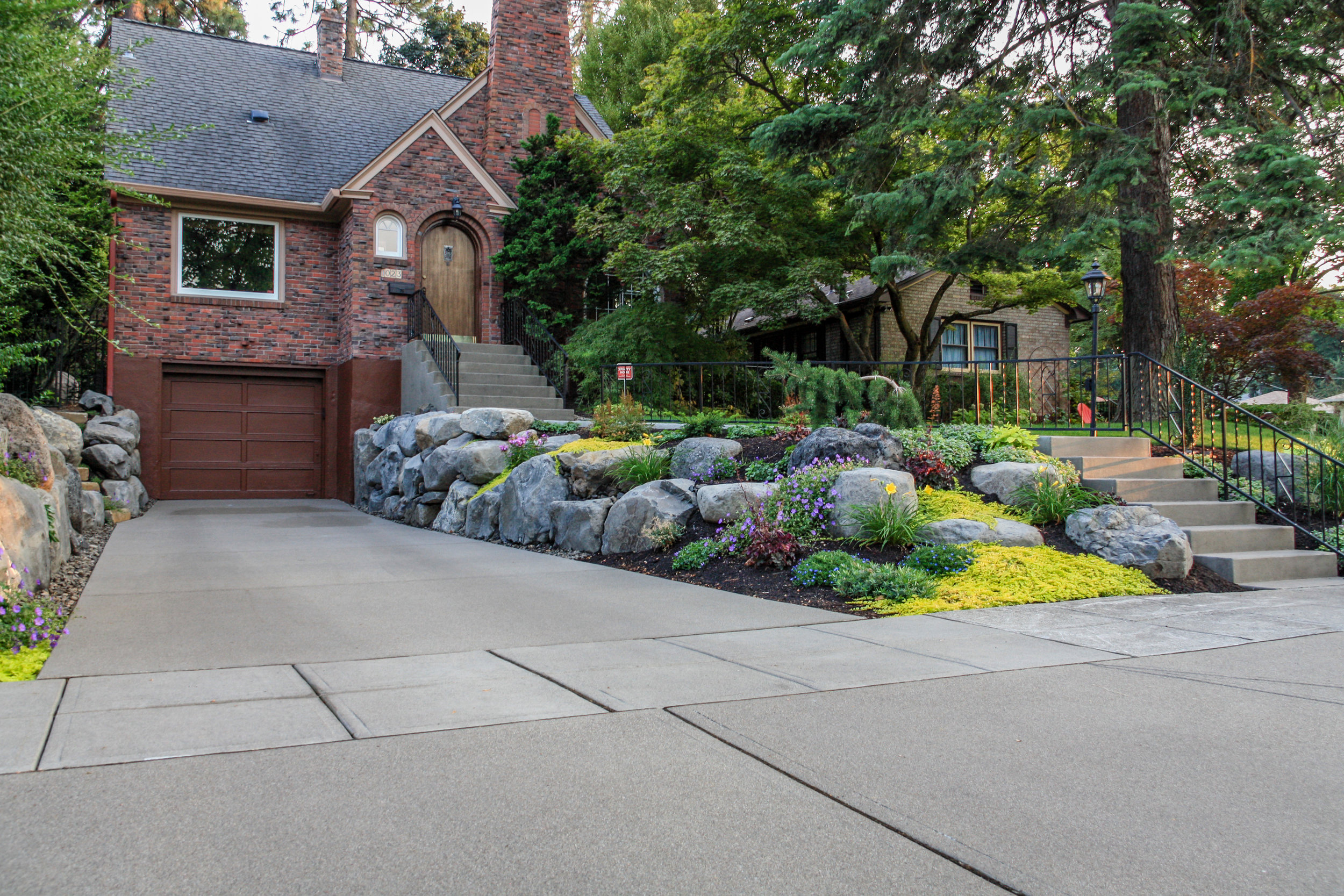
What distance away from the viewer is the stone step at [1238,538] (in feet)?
25.9

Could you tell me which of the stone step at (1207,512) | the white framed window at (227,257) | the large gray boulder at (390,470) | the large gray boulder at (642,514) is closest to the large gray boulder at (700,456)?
the large gray boulder at (642,514)

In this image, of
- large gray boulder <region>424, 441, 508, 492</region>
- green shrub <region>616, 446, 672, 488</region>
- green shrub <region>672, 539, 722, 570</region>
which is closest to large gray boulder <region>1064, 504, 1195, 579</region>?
green shrub <region>672, 539, 722, 570</region>

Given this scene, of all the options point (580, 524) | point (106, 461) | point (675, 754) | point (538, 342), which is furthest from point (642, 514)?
point (106, 461)

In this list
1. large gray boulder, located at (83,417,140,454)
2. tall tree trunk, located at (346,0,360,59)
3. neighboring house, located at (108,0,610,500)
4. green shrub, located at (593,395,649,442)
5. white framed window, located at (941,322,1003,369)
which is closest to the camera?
green shrub, located at (593,395,649,442)

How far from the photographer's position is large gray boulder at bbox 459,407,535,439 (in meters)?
12.3

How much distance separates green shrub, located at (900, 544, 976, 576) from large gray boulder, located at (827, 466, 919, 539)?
Result: 63cm

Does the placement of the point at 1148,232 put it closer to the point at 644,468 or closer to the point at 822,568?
the point at 644,468

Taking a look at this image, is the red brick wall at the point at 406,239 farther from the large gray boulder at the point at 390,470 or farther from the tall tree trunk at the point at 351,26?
the tall tree trunk at the point at 351,26

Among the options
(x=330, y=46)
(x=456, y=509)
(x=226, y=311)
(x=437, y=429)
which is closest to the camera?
(x=456, y=509)

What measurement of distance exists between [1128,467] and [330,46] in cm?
1826

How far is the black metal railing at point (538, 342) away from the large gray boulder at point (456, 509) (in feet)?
11.6

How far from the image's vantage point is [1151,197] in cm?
1204

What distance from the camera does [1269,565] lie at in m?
7.68

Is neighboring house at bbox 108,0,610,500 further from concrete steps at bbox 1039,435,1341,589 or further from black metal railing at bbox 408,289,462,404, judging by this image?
concrete steps at bbox 1039,435,1341,589
